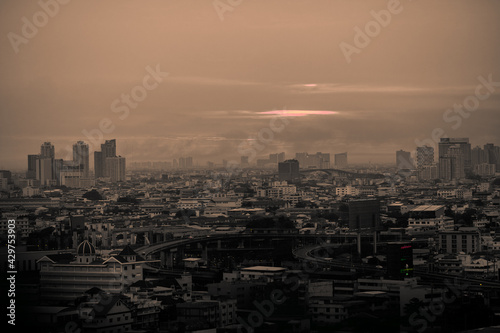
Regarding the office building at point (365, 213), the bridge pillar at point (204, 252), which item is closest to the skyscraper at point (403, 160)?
the office building at point (365, 213)

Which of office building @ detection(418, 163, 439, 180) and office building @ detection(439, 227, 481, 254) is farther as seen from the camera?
office building @ detection(418, 163, 439, 180)

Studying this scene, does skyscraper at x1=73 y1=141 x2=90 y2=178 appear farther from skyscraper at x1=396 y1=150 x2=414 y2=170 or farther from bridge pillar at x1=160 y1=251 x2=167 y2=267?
bridge pillar at x1=160 y1=251 x2=167 y2=267

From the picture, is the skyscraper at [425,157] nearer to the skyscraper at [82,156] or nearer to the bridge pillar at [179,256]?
the skyscraper at [82,156]

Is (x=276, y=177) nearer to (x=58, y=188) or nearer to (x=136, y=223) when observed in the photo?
(x=58, y=188)

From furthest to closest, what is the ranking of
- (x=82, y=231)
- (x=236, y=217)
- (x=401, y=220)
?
(x=236, y=217) → (x=401, y=220) → (x=82, y=231)

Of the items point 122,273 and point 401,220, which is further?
point 401,220

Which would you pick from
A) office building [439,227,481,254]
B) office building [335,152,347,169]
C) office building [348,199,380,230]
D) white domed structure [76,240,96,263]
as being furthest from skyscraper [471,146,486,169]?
white domed structure [76,240,96,263]

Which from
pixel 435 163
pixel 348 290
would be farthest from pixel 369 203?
pixel 435 163
